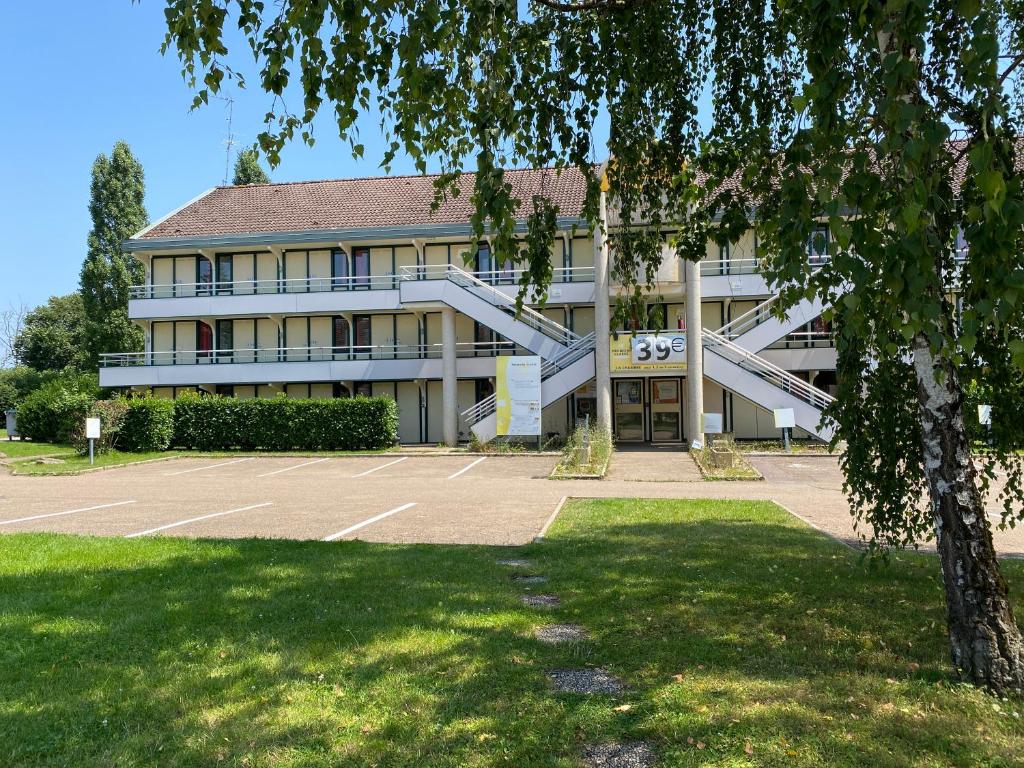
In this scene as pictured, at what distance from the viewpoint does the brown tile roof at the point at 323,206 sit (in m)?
33.2

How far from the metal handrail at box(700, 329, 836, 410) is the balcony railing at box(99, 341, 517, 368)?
9238 millimetres

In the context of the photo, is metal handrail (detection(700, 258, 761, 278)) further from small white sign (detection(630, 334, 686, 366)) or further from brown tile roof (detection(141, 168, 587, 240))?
brown tile roof (detection(141, 168, 587, 240))

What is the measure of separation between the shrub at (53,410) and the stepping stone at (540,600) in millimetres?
26849

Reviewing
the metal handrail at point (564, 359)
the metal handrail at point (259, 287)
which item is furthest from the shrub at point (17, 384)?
the metal handrail at point (564, 359)

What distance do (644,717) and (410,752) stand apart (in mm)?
1145

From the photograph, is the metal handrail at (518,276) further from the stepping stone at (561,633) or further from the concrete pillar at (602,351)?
the stepping stone at (561,633)

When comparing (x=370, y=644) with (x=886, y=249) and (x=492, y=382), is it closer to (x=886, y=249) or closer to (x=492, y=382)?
(x=886, y=249)

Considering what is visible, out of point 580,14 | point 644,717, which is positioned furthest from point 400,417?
point 644,717

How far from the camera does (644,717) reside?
354 centimetres

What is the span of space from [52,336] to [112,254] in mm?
25275

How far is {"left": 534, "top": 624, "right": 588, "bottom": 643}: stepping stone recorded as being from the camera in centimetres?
486

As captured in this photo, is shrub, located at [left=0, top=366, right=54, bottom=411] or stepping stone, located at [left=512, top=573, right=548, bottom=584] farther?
shrub, located at [left=0, top=366, right=54, bottom=411]

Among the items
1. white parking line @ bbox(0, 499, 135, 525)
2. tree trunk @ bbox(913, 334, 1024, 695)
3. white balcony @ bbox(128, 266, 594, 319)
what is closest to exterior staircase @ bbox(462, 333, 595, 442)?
white balcony @ bbox(128, 266, 594, 319)

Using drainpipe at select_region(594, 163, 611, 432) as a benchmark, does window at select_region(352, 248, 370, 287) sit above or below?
above
